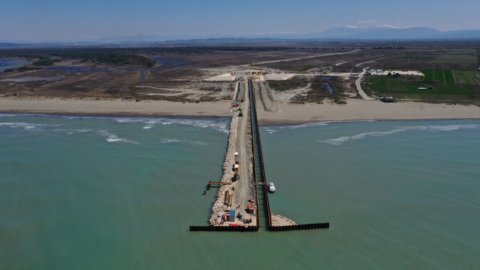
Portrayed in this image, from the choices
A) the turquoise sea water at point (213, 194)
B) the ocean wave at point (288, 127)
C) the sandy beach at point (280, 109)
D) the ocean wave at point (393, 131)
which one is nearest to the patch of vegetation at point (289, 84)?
the sandy beach at point (280, 109)

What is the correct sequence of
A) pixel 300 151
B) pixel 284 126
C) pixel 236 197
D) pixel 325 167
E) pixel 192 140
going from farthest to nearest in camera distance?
pixel 284 126 < pixel 192 140 < pixel 300 151 < pixel 325 167 < pixel 236 197

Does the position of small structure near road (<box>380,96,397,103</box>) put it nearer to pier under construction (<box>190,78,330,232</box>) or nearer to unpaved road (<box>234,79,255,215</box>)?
unpaved road (<box>234,79,255,215</box>)

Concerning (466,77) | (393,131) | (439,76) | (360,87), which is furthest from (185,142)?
(466,77)

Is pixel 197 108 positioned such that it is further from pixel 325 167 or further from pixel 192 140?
pixel 325 167

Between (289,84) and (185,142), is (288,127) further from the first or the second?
(289,84)

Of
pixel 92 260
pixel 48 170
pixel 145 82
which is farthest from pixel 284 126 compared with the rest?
pixel 145 82

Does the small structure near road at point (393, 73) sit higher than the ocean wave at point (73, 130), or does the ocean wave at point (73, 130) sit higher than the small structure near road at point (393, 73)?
the small structure near road at point (393, 73)

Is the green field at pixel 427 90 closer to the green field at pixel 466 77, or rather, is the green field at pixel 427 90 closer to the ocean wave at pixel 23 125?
the green field at pixel 466 77
